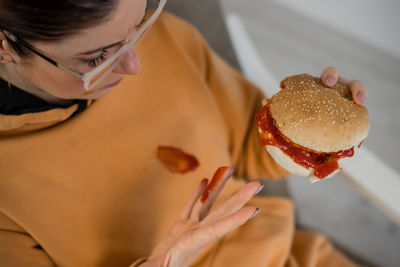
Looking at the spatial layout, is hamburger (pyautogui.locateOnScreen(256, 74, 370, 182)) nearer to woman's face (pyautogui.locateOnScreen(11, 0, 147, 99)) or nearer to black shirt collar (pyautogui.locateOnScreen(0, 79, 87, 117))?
woman's face (pyautogui.locateOnScreen(11, 0, 147, 99))

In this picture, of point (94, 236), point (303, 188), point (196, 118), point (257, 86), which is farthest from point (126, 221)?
point (303, 188)

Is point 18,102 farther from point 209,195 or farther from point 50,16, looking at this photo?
point 209,195

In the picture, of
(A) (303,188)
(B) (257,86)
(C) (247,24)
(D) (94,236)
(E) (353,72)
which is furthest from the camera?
(C) (247,24)

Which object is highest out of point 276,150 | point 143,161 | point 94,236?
point 276,150

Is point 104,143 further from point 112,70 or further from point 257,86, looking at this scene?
point 257,86

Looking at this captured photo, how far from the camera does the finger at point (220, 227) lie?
57 cm

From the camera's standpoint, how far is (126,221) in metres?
0.84

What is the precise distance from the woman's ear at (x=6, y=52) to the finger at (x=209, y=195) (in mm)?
411

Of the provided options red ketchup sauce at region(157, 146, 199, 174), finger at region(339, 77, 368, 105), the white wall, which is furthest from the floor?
finger at region(339, 77, 368, 105)

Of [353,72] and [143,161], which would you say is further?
[353,72]

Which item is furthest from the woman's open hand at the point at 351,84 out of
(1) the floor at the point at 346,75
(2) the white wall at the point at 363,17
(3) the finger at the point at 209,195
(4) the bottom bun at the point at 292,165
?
(2) the white wall at the point at 363,17

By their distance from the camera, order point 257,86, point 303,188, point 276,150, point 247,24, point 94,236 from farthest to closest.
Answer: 1. point 247,24
2. point 303,188
3. point 257,86
4. point 94,236
5. point 276,150

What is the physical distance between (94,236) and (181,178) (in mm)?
236

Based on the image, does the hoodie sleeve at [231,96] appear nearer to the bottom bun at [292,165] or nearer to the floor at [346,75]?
the bottom bun at [292,165]
